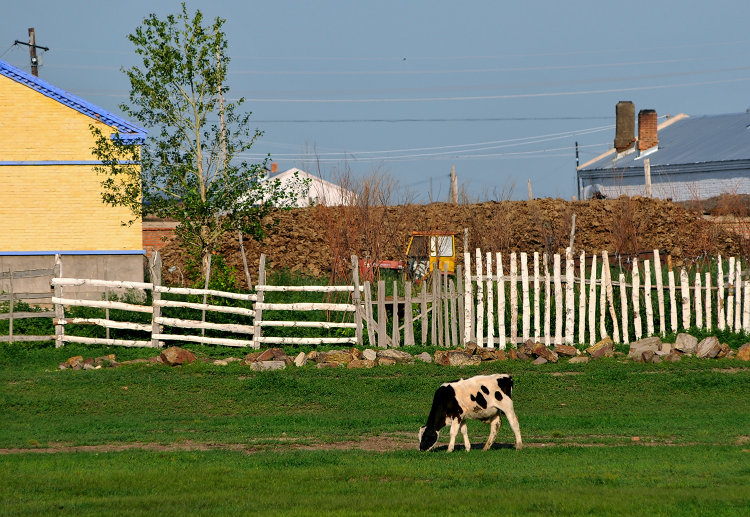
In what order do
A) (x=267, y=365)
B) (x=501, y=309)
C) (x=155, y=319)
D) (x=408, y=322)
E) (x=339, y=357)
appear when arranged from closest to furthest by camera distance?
(x=267, y=365) < (x=339, y=357) < (x=501, y=309) < (x=408, y=322) < (x=155, y=319)

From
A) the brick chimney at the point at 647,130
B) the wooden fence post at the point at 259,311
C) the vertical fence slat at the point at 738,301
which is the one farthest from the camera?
the brick chimney at the point at 647,130

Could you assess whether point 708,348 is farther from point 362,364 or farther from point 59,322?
point 59,322

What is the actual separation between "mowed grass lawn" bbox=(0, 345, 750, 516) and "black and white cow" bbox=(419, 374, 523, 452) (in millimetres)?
301

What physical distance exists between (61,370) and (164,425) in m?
6.23

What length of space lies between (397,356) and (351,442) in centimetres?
686

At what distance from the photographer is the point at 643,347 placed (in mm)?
19828

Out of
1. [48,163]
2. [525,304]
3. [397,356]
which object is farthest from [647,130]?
[397,356]

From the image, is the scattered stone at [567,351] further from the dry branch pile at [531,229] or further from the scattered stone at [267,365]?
the dry branch pile at [531,229]

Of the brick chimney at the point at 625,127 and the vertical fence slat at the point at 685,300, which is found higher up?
the brick chimney at the point at 625,127

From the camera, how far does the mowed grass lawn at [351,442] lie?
9.09 metres

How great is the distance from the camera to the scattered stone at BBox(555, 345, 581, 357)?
2020 cm

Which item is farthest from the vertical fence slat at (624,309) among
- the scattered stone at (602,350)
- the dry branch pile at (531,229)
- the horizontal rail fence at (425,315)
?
the dry branch pile at (531,229)

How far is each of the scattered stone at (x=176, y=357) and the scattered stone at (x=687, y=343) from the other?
988 cm

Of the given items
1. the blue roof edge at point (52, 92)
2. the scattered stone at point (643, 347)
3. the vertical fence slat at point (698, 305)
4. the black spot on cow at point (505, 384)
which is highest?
the blue roof edge at point (52, 92)
